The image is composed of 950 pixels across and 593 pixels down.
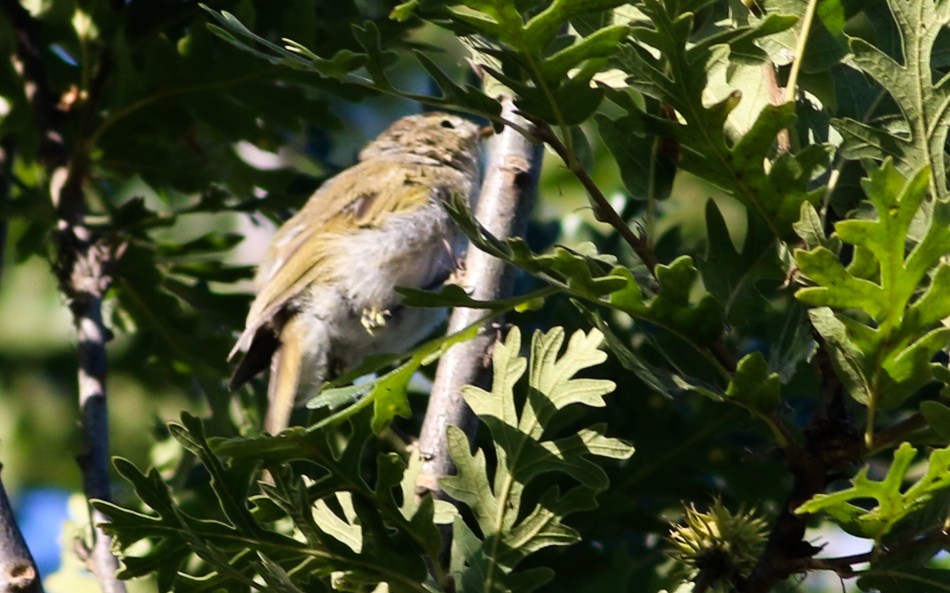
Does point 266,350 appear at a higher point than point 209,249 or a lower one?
lower

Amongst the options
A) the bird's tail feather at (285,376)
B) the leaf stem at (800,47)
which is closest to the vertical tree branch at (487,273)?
the leaf stem at (800,47)

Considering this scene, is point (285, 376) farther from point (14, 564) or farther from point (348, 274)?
point (14, 564)

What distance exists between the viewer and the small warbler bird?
3.76 m

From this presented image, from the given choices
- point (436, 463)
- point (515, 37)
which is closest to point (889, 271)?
point (515, 37)

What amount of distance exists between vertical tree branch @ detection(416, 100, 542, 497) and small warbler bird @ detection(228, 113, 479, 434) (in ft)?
3.87

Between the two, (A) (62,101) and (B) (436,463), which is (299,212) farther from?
(B) (436,463)

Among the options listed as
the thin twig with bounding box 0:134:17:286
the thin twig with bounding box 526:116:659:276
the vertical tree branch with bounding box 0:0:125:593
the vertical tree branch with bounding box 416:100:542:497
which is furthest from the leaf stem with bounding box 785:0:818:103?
the thin twig with bounding box 0:134:17:286

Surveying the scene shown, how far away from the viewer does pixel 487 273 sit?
2.49 metres

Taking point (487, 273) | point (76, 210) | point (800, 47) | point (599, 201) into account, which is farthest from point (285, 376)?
point (800, 47)

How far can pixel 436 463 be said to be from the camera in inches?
87.4

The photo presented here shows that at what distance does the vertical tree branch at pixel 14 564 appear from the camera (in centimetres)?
185

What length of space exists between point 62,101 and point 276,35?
82 cm

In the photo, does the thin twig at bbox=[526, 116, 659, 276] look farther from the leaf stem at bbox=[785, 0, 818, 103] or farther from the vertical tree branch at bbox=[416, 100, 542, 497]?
the vertical tree branch at bbox=[416, 100, 542, 497]

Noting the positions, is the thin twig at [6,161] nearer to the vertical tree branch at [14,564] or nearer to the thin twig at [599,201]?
the vertical tree branch at [14,564]
